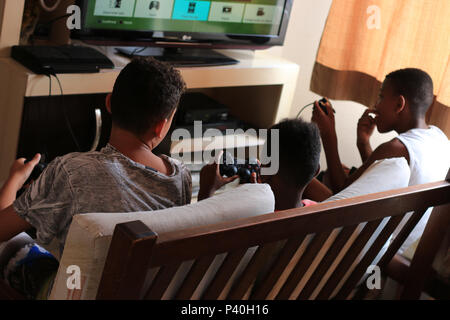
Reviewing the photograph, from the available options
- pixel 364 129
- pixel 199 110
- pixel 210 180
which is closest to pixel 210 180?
pixel 210 180

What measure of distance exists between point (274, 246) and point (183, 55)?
162 cm

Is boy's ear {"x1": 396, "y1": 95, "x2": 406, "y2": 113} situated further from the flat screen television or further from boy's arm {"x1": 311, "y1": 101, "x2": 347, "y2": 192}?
the flat screen television

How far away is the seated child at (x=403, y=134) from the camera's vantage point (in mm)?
2033

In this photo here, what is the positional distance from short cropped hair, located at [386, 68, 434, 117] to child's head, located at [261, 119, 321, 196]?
683mm

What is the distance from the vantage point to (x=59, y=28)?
261cm

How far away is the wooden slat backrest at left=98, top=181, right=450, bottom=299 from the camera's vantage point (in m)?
1.13

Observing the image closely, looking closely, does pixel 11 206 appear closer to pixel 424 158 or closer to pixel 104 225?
pixel 104 225

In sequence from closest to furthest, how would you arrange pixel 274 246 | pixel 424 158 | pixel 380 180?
pixel 274 246, pixel 380 180, pixel 424 158

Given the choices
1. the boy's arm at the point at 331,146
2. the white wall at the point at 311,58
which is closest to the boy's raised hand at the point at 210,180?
the boy's arm at the point at 331,146

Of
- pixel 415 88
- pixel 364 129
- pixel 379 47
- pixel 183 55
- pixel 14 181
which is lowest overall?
pixel 14 181

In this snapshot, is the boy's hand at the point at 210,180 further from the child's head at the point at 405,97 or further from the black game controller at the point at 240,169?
the child's head at the point at 405,97

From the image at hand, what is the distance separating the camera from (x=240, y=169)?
6.26ft

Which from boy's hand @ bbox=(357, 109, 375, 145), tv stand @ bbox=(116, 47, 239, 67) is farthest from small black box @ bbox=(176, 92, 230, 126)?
boy's hand @ bbox=(357, 109, 375, 145)
